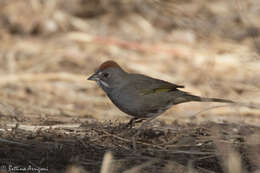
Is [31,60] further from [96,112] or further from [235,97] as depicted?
[235,97]

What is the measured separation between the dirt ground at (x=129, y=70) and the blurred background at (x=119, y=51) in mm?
19

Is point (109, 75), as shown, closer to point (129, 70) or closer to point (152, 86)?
point (152, 86)

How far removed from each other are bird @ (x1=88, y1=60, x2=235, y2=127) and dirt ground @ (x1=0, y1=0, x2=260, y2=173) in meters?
0.20

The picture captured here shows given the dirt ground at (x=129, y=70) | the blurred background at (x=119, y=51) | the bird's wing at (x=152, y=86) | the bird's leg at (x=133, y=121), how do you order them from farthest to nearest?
the blurred background at (x=119, y=51)
the bird's wing at (x=152, y=86)
the bird's leg at (x=133, y=121)
the dirt ground at (x=129, y=70)

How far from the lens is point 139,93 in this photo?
19.0 ft

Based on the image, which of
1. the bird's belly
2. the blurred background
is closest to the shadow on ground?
the bird's belly

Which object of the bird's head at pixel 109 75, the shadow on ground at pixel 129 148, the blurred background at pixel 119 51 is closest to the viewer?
the shadow on ground at pixel 129 148

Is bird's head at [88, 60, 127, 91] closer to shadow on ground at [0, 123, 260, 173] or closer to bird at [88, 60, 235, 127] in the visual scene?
bird at [88, 60, 235, 127]

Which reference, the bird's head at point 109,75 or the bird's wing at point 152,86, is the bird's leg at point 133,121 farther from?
the bird's head at point 109,75

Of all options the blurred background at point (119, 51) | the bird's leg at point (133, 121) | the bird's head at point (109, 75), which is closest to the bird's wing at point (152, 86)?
the bird's head at point (109, 75)

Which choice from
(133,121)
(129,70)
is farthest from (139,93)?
(129,70)

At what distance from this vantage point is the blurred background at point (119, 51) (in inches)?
306

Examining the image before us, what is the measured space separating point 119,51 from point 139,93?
4123 millimetres

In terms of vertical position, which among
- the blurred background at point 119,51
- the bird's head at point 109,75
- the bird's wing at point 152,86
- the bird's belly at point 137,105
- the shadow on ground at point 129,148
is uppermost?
the blurred background at point 119,51
